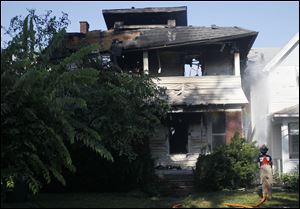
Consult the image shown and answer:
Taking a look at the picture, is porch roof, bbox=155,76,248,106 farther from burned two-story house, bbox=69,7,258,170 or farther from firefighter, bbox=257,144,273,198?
firefighter, bbox=257,144,273,198

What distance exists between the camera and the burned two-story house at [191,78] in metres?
18.7

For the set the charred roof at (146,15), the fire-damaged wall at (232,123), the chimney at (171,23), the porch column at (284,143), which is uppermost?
the charred roof at (146,15)

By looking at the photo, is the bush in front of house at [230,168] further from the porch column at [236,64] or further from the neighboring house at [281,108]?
the porch column at [236,64]

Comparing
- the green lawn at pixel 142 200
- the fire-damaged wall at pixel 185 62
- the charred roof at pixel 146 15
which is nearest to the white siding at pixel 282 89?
the fire-damaged wall at pixel 185 62

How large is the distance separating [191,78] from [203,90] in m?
0.74

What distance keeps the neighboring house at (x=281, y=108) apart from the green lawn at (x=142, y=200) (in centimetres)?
370

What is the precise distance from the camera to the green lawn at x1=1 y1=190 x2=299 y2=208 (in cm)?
1140

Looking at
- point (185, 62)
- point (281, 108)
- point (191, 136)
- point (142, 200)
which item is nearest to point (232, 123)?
point (191, 136)

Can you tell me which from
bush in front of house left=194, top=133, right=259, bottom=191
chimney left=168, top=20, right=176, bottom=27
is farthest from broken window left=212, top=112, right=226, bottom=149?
chimney left=168, top=20, right=176, bottom=27

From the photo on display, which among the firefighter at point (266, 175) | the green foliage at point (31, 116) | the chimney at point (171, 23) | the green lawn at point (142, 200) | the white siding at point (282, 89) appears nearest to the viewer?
the green foliage at point (31, 116)

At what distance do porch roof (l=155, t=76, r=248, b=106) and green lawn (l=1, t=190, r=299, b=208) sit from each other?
5.59m

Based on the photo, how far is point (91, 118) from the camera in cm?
1310

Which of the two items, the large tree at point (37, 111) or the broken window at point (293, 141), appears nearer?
the large tree at point (37, 111)

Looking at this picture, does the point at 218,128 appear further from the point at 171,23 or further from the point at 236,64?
the point at 171,23
